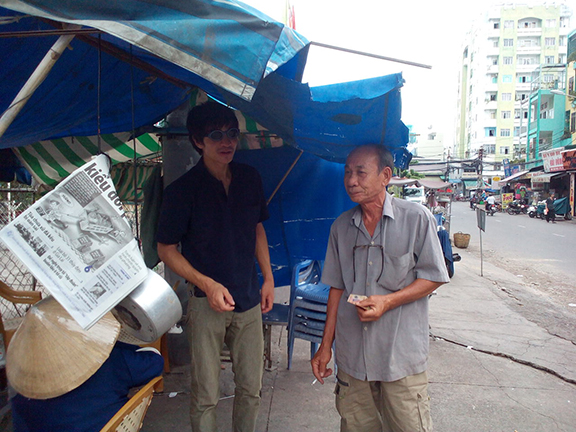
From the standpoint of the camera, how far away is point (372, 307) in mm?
1746

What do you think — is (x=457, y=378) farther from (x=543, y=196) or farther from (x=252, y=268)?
(x=543, y=196)

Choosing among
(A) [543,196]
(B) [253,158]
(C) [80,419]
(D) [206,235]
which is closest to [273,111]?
(D) [206,235]

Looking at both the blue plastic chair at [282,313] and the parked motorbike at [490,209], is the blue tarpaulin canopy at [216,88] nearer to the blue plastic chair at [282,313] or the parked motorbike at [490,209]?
the blue plastic chair at [282,313]

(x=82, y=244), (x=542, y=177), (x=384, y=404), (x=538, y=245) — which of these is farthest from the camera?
(x=542, y=177)

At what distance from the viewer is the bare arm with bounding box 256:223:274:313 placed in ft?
7.82

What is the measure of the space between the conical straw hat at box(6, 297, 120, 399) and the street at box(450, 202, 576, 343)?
5.47 m

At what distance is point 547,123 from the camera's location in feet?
114

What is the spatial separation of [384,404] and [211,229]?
3.91ft

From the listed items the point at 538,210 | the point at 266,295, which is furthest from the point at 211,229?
the point at 538,210

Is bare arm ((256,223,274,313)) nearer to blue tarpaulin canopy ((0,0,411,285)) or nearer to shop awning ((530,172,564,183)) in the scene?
blue tarpaulin canopy ((0,0,411,285))

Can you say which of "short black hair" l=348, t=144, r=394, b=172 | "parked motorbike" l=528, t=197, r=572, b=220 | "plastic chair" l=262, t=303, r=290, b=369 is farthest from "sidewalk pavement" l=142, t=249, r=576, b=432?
"parked motorbike" l=528, t=197, r=572, b=220

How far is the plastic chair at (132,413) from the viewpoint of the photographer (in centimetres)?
154

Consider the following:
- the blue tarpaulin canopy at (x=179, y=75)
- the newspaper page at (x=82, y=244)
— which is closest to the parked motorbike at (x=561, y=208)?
the blue tarpaulin canopy at (x=179, y=75)

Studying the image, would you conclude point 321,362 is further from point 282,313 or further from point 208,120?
point 282,313
